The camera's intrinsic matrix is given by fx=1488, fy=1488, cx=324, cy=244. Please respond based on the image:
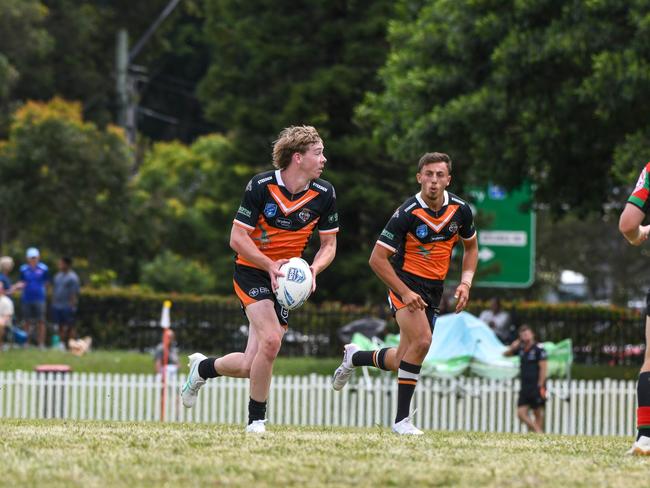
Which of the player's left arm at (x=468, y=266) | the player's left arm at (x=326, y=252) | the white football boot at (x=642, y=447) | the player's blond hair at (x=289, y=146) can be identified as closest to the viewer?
the white football boot at (x=642, y=447)

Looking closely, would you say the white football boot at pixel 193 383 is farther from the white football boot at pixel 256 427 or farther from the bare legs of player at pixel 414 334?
the bare legs of player at pixel 414 334

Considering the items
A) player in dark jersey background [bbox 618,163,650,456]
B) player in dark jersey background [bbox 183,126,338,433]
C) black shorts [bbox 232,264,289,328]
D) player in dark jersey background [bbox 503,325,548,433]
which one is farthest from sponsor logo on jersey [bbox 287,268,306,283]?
player in dark jersey background [bbox 503,325,548,433]

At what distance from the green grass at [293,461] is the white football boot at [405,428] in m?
0.91

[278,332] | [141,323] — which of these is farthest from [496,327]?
[278,332]

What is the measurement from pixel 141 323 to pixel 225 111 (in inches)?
309

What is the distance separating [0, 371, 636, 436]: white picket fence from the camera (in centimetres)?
2195

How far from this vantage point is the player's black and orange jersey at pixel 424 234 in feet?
36.0

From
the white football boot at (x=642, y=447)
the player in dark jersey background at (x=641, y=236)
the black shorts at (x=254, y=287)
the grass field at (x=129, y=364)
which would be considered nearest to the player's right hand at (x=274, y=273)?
the black shorts at (x=254, y=287)

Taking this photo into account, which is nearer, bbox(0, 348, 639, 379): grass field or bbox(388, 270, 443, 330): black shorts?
bbox(388, 270, 443, 330): black shorts

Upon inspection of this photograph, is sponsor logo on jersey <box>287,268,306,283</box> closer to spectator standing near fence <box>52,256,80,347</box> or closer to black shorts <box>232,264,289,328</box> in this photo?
black shorts <box>232,264,289,328</box>

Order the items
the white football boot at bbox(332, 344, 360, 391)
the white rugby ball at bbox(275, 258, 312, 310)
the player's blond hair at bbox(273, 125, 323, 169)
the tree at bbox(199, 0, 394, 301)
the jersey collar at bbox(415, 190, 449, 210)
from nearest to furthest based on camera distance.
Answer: the white rugby ball at bbox(275, 258, 312, 310) → the player's blond hair at bbox(273, 125, 323, 169) → the jersey collar at bbox(415, 190, 449, 210) → the white football boot at bbox(332, 344, 360, 391) → the tree at bbox(199, 0, 394, 301)

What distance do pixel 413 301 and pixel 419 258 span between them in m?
0.37

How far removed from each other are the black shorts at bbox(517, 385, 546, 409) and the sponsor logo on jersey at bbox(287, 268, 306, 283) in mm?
11575

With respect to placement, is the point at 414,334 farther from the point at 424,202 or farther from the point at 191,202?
the point at 191,202
